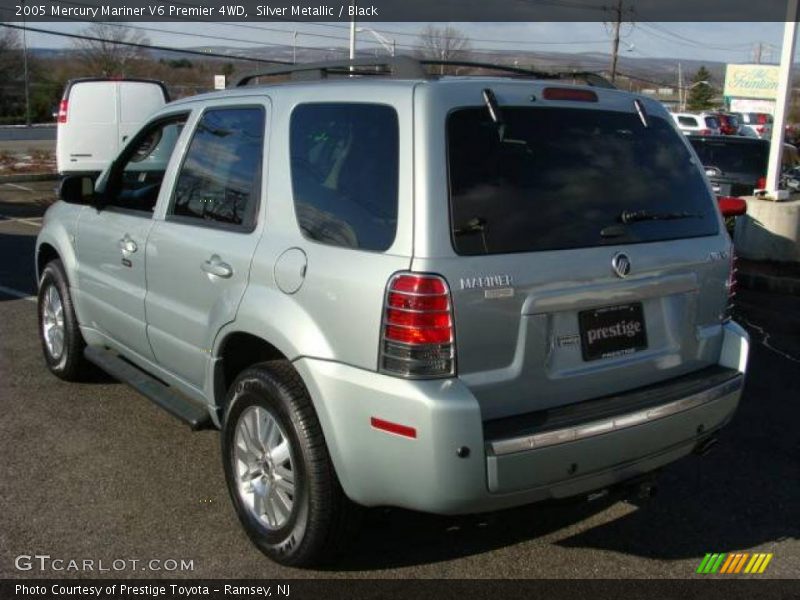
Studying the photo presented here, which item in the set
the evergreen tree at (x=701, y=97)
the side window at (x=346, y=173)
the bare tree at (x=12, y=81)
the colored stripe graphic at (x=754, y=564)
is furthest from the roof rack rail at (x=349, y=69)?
the evergreen tree at (x=701, y=97)

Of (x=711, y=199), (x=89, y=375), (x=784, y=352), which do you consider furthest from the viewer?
(x=784, y=352)

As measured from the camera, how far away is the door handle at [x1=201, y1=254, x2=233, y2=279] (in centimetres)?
354

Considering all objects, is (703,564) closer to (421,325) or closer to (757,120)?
(421,325)

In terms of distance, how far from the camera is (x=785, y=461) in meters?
4.61

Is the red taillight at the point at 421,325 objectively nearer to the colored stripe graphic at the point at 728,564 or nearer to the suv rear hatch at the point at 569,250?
the suv rear hatch at the point at 569,250

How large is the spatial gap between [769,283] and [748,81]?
57.2m

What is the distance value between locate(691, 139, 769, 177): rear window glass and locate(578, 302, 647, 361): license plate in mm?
12683

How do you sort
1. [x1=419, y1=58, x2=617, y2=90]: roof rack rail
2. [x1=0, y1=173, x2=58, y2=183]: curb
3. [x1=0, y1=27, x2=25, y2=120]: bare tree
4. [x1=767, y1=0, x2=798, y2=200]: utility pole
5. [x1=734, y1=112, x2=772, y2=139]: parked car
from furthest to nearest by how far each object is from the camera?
[x1=0, y1=27, x2=25, y2=120]: bare tree, [x1=734, y1=112, x2=772, y2=139]: parked car, [x1=0, y1=173, x2=58, y2=183]: curb, [x1=767, y1=0, x2=798, y2=200]: utility pole, [x1=419, y1=58, x2=617, y2=90]: roof rack rail

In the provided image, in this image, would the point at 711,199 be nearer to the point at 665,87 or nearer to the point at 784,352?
the point at 784,352

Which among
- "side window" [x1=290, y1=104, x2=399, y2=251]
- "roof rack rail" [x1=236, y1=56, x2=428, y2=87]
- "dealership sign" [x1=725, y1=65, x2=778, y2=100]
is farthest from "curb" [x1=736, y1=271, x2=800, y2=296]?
"dealership sign" [x1=725, y1=65, x2=778, y2=100]

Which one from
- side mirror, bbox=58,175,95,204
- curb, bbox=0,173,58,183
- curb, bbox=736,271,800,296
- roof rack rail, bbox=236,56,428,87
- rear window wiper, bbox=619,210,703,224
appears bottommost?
curb, bbox=0,173,58,183

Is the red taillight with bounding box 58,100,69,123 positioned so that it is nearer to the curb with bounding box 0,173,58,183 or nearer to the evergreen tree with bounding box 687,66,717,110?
the curb with bounding box 0,173,58,183
